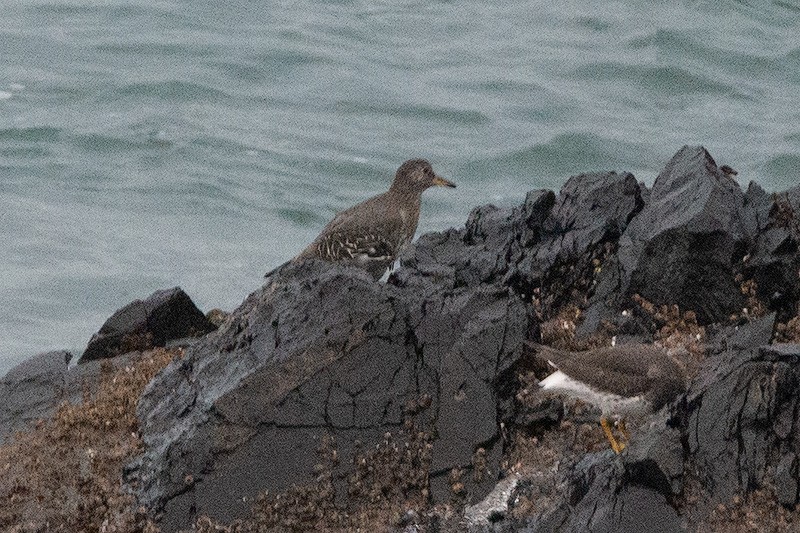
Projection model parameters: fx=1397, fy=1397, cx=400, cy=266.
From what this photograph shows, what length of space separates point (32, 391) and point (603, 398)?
498cm

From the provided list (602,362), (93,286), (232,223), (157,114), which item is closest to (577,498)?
(602,362)

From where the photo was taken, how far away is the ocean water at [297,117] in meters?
21.6

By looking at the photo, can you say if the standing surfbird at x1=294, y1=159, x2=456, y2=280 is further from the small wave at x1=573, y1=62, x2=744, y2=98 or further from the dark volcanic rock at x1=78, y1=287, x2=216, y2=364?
the small wave at x1=573, y1=62, x2=744, y2=98

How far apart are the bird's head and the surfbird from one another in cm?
493

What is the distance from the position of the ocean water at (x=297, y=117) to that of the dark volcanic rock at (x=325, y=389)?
28.6 feet

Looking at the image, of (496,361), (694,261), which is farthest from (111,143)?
(496,361)

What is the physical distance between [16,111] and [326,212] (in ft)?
25.7

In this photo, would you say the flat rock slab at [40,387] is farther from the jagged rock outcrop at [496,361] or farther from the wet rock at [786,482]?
the wet rock at [786,482]

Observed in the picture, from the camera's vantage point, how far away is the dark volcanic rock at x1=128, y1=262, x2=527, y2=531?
353 inches

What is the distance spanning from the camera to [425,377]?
30.2 feet

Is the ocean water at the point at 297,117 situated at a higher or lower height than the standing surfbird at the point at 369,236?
lower

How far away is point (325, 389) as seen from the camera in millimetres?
9219

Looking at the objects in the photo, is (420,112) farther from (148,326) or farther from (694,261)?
(694,261)

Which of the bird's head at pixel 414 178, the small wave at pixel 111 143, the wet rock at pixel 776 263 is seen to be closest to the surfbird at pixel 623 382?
the wet rock at pixel 776 263
